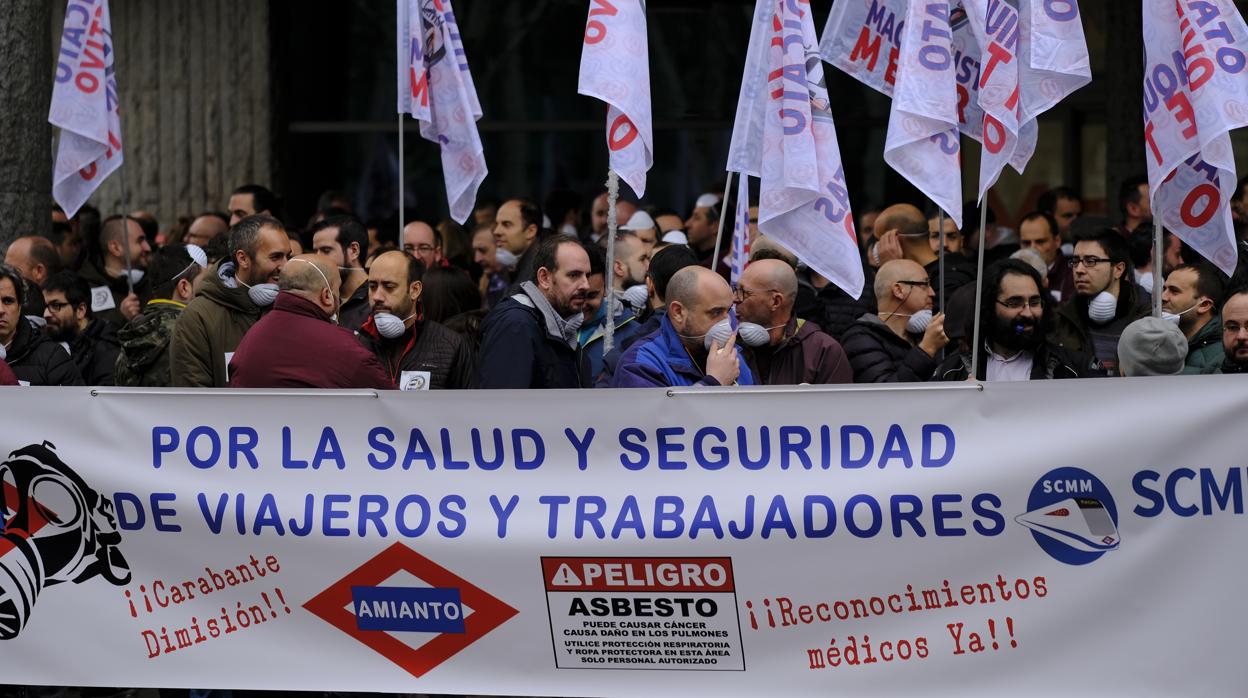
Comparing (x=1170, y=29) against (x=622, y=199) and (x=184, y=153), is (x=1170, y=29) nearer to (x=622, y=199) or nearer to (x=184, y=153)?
(x=622, y=199)

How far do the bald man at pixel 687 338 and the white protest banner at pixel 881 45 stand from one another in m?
1.68

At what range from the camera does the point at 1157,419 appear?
604 cm

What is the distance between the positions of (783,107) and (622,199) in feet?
18.5

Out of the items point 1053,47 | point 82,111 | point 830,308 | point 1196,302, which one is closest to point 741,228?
point 830,308

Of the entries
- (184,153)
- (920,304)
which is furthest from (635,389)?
(184,153)

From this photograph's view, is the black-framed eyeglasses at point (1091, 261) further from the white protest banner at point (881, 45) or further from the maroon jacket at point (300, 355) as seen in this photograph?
the maroon jacket at point (300, 355)

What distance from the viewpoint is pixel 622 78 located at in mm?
7840

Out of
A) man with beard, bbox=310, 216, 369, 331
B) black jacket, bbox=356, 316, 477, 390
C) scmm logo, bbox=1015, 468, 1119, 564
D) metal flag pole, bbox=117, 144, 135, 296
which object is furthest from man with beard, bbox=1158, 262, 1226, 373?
metal flag pole, bbox=117, 144, 135, 296

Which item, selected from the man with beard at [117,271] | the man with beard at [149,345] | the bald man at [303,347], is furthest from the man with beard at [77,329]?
the bald man at [303,347]

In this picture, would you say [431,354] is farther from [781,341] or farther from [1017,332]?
[1017,332]

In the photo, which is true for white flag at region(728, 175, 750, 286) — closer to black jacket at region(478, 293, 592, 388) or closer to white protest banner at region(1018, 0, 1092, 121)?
black jacket at region(478, 293, 592, 388)

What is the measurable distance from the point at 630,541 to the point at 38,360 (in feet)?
11.8

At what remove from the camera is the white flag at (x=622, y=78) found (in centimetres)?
781

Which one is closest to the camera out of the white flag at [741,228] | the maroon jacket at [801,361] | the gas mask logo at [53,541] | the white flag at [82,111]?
the gas mask logo at [53,541]
